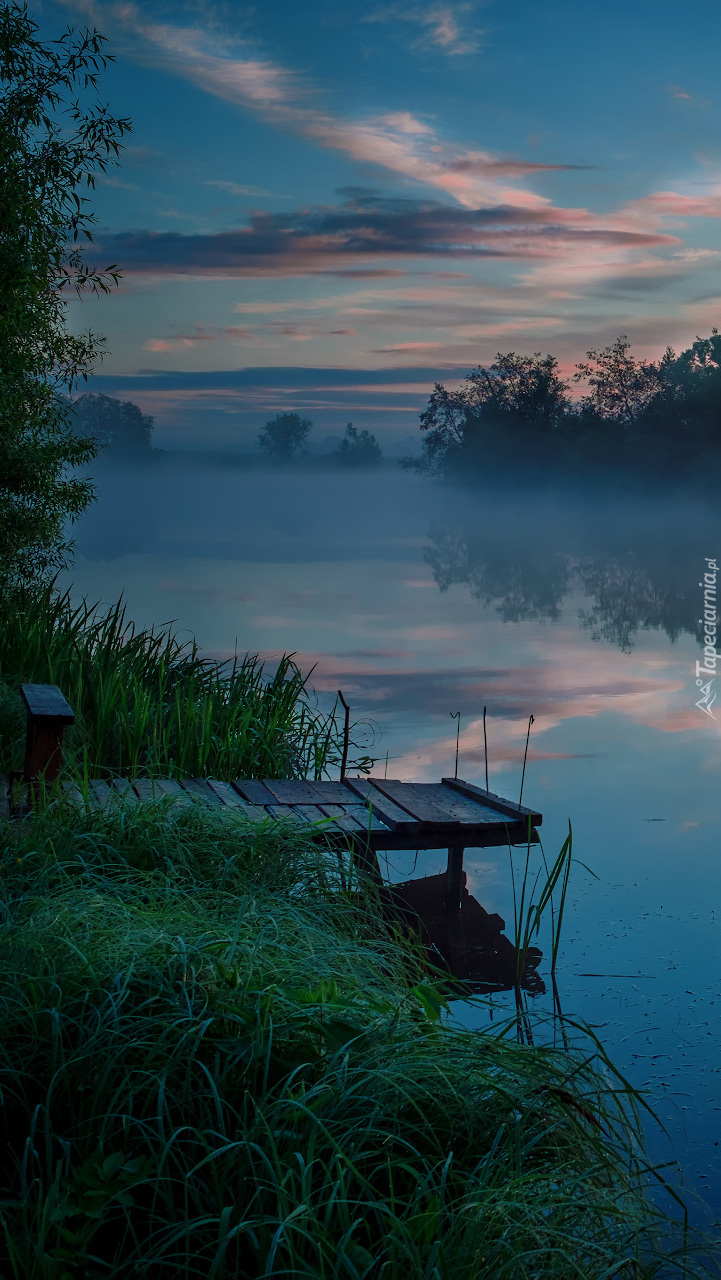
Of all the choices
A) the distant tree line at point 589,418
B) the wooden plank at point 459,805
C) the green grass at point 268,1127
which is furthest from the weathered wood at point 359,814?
the distant tree line at point 589,418

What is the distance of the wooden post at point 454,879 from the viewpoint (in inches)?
262

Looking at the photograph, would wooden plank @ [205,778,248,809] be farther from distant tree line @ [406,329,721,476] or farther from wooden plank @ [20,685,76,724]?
distant tree line @ [406,329,721,476]

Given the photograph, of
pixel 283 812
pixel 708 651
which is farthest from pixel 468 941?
pixel 708 651

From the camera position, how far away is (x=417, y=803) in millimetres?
6375

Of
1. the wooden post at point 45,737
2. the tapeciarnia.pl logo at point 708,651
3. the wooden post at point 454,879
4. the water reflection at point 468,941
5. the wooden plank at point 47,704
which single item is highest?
the wooden plank at point 47,704

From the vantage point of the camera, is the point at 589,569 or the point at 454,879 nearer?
the point at 454,879

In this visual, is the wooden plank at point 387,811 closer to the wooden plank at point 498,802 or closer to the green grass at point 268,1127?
the wooden plank at point 498,802

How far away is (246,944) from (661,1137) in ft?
6.54

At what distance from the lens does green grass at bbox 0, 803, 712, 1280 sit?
2246 mm

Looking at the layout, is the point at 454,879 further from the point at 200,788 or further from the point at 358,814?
the point at 200,788

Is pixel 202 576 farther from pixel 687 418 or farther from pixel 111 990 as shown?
pixel 111 990

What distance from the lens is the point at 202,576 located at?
105ft

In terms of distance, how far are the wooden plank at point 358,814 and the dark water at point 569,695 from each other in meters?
0.98

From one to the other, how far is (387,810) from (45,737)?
6.08ft
